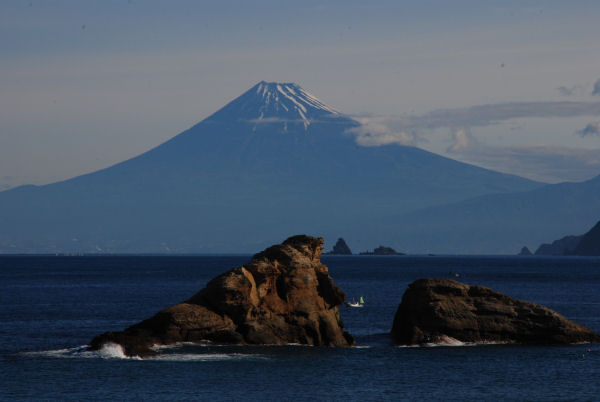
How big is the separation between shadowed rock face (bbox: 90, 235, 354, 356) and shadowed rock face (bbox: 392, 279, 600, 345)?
4908mm

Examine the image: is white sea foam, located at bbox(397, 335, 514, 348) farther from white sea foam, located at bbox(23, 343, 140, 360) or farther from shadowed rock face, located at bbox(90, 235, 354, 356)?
white sea foam, located at bbox(23, 343, 140, 360)

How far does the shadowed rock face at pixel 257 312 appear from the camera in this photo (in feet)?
176

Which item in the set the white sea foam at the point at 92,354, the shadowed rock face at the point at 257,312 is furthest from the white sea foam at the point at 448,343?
the white sea foam at the point at 92,354

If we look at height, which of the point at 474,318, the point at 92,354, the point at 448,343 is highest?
the point at 474,318

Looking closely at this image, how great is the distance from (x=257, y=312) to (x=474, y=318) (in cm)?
1332

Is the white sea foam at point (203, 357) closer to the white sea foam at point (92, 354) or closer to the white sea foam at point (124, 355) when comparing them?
the white sea foam at point (124, 355)

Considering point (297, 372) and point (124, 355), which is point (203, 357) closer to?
point (124, 355)

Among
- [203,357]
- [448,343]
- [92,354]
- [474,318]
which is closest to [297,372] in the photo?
[203,357]

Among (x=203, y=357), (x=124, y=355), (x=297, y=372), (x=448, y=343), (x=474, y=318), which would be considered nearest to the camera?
(x=297, y=372)

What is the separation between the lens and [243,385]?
4472cm

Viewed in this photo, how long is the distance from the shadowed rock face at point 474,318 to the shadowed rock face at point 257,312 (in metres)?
4.91

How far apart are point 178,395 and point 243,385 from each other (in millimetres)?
3730

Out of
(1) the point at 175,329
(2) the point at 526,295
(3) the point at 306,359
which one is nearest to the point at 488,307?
(3) the point at 306,359

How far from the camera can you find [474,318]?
188 feet
